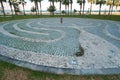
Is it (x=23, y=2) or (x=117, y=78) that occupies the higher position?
(x=23, y=2)

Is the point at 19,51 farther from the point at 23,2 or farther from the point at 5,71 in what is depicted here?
the point at 23,2

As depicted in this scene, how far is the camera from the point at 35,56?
28.8 ft

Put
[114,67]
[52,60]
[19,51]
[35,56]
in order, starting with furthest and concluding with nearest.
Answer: [19,51] < [35,56] < [52,60] < [114,67]

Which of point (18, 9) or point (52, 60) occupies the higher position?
point (18, 9)

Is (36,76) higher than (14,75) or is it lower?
lower

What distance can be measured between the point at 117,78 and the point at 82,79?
187cm

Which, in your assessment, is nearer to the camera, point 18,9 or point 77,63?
point 77,63

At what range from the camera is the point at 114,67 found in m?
7.43

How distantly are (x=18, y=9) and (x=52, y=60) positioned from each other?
5379 cm

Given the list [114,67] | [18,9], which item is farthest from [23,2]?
[114,67]

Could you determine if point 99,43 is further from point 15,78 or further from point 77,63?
point 15,78

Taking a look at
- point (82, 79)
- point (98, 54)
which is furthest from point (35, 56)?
point (98, 54)

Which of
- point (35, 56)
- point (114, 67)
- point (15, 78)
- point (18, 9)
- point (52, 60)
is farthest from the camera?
point (18, 9)

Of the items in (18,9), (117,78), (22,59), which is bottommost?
(117,78)
